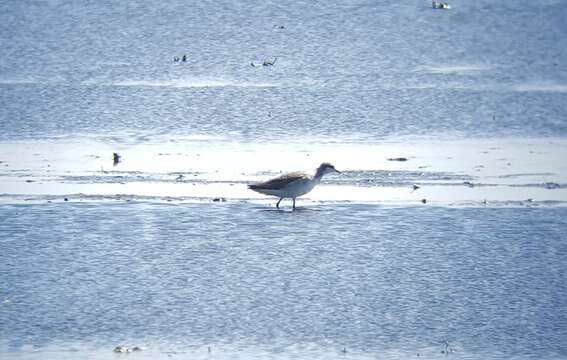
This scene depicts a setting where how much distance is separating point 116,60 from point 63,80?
209 cm

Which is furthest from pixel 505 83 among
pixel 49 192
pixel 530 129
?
pixel 49 192

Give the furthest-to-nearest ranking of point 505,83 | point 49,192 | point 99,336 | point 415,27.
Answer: point 415,27
point 505,83
point 49,192
point 99,336

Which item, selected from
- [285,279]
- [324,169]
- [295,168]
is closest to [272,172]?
[295,168]

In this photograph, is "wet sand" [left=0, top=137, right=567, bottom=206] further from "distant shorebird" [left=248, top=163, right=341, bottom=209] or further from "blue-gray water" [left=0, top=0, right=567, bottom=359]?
"distant shorebird" [left=248, top=163, right=341, bottom=209]

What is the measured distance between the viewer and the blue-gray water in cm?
995

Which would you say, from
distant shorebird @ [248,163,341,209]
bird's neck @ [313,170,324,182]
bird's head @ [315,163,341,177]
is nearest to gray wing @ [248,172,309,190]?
distant shorebird @ [248,163,341,209]

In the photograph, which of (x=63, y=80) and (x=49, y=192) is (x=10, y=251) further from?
(x=63, y=80)

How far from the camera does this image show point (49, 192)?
14703mm

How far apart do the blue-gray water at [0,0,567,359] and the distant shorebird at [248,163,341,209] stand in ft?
0.77

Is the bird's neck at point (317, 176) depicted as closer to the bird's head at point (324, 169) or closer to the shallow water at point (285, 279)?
the bird's head at point (324, 169)

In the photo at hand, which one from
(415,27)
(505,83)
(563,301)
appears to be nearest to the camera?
(563,301)

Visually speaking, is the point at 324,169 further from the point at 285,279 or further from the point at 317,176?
the point at 285,279

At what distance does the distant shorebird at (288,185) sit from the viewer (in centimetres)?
1426

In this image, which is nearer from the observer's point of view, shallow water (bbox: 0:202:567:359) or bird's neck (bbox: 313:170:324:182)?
shallow water (bbox: 0:202:567:359)
